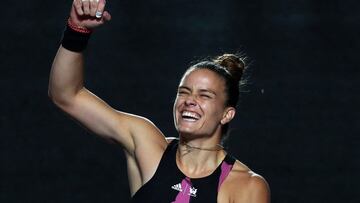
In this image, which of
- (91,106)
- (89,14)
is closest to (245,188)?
(91,106)

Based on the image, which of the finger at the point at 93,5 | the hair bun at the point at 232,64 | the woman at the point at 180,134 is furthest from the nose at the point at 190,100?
the finger at the point at 93,5

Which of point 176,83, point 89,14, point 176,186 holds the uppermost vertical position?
point 89,14

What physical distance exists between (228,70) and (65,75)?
641 mm

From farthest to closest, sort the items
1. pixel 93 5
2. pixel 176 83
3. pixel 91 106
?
pixel 176 83 → pixel 91 106 → pixel 93 5

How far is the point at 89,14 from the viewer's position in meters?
Result: 3.25

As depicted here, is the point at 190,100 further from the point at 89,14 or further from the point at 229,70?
the point at 89,14

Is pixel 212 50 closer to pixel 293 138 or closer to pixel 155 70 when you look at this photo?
pixel 155 70

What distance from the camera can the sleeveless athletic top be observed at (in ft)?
11.4

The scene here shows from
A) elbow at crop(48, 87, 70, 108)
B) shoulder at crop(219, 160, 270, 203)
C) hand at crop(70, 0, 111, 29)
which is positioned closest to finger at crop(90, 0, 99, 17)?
hand at crop(70, 0, 111, 29)

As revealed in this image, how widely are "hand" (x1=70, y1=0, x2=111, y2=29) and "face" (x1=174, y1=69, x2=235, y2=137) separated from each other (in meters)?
0.43

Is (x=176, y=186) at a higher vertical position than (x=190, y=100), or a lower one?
lower

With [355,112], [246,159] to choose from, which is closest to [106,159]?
[246,159]

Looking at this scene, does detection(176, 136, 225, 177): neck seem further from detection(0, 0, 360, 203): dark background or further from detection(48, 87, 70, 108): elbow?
detection(0, 0, 360, 203): dark background

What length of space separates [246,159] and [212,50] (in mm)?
1441
